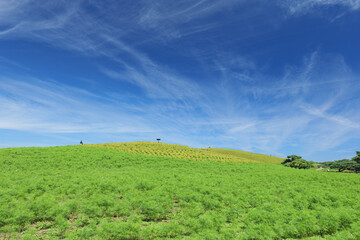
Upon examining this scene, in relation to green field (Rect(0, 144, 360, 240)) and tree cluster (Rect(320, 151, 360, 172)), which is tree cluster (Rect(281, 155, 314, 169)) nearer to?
tree cluster (Rect(320, 151, 360, 172))

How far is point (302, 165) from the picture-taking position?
153 ft

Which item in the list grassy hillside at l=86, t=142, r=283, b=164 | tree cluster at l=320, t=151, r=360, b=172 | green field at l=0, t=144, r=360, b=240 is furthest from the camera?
tree cluster at l=320, t=151, r=360, b=172

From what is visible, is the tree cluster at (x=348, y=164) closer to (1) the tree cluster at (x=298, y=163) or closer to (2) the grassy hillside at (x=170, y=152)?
(1) the tree cluster at (x=298, y=163)

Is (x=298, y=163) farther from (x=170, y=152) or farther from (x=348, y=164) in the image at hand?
(x=170, y=152)

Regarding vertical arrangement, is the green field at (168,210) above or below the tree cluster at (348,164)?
below

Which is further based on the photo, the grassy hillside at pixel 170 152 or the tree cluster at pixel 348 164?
the tree cluster at pixel 348 164

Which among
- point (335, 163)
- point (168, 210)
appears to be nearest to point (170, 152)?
point (168, 210)

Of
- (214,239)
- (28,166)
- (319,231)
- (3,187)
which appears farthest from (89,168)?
(319,231)

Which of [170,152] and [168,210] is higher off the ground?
[170,152]

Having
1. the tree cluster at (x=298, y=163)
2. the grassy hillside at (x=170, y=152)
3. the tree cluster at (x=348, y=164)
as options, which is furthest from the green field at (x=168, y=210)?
the tree cluster at (x=348, y=164)

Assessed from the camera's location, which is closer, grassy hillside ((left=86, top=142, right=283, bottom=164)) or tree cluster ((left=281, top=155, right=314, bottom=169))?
grassy hillside ((left=86, top=142, right=283, bottom=164))

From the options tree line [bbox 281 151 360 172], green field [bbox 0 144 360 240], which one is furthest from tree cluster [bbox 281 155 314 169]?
green field [bbox 0 144 360 240]

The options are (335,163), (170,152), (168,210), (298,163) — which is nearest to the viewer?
(168,210)

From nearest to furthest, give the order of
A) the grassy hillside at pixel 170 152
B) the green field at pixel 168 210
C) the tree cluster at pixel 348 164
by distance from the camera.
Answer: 1. the green field at pixel 168 210
2. the grassy hillside at pixel 170 152
3. the tree cluster at pixel 348 164
